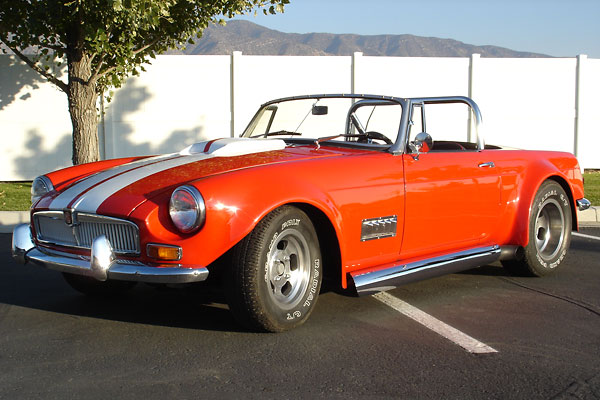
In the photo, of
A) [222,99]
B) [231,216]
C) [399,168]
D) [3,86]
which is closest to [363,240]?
[399,168]

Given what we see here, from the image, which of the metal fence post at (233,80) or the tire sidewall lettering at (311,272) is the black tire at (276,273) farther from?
the metal fence post at (233,80)

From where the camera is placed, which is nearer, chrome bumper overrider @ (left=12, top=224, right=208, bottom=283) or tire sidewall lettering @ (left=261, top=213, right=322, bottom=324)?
chrome bumper overrider @ (left=12, top=224, right=208, bottom=283)

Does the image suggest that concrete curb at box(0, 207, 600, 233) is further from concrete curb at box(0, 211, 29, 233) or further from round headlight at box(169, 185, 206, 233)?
round headlight at box(169, 185, 206, 233)

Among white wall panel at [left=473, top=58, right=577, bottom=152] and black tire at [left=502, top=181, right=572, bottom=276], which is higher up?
white wall panel at [left=473, top=58, right=577, bottom=152]

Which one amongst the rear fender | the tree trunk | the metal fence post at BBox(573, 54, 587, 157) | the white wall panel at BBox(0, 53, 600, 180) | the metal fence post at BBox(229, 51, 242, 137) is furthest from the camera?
the metal fence post at BBox(573, 54, 587, 157)

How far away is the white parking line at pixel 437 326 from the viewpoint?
377 cm

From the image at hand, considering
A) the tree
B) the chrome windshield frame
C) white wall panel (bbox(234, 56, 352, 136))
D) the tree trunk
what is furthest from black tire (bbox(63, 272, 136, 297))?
white wall panel (bbox(234, 56, 352, 136))

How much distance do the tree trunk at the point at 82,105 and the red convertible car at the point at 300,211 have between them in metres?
6.70

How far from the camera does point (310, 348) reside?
3717 millimetres

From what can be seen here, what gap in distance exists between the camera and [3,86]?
13891 millimetres

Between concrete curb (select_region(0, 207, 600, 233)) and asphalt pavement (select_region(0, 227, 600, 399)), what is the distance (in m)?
3.79

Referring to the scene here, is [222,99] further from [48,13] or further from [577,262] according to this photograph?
[577,262]

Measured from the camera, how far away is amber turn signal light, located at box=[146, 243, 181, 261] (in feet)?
11.9

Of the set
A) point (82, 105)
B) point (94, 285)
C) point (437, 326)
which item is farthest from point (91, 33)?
point (437, 326)
